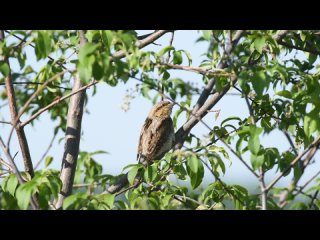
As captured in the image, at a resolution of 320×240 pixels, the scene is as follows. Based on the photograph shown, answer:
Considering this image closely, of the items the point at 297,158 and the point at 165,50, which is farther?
the point at 165,50

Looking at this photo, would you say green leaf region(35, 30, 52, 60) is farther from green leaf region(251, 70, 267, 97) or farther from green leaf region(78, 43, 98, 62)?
green leaf region(251, 70, 267, 97)

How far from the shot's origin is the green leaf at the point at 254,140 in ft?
8.96

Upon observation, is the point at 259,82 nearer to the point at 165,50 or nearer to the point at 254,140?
the point at 254,140

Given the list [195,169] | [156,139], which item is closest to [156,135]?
[156,139]

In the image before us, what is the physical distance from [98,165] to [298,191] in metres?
2.48

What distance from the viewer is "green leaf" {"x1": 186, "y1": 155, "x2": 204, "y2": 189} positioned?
9.25 feet

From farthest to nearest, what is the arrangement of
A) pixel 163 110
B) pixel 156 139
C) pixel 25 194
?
pixel 163 110 → pixel 156 139 → pixel 25 194

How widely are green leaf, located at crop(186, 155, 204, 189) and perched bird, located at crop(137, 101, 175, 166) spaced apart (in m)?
1.82

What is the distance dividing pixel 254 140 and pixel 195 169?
306mm

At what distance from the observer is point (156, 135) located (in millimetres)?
5559

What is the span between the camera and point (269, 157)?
2.87 m

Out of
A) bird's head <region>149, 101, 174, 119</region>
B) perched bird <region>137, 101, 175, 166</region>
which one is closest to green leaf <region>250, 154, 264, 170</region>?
perched bird <region>137, 101, 175, 166</region>
